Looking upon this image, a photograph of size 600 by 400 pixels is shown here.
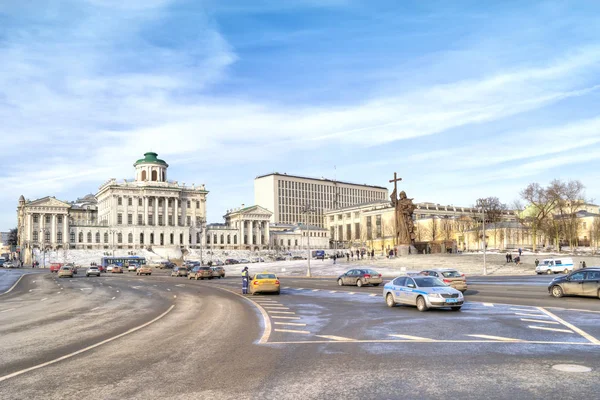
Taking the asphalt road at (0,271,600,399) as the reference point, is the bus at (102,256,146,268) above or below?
below

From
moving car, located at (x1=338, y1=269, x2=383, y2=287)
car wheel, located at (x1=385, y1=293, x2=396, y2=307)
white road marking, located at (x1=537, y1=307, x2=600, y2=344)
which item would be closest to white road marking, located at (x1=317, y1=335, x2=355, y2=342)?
white road marking, located at (x1=537, y1=307, x2=600, y2=344)

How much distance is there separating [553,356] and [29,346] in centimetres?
1261

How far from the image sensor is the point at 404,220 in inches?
3059

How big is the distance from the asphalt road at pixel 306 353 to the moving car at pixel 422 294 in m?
0.76

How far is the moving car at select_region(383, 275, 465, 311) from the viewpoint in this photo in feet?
72.8

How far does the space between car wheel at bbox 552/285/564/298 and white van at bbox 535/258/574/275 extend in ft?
97.9

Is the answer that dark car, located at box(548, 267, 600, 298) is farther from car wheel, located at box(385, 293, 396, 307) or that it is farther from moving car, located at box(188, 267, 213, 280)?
moving car, located at box(188, 267, 213, 280)

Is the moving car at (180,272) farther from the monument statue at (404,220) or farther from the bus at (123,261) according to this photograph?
the bus at (123,261)

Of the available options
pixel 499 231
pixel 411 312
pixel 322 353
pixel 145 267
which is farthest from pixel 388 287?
pixel 499 231

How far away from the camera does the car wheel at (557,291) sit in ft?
90.1

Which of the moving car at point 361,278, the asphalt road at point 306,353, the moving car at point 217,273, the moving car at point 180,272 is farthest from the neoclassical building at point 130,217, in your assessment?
the asphalt road at point 306,353

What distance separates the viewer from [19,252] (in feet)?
509

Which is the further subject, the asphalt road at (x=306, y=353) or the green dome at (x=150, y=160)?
the green dome at (x=150, y=160)

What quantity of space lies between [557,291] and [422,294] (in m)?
8.98
